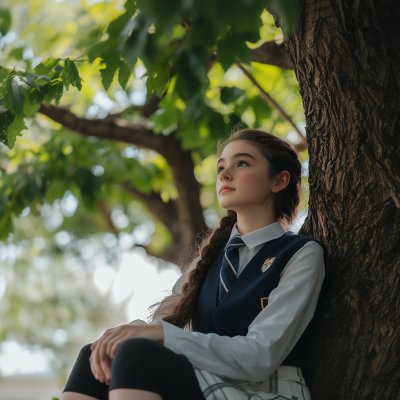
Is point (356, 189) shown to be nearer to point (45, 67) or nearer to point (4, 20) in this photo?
point (45, 67)

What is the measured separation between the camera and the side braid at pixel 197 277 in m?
1.77

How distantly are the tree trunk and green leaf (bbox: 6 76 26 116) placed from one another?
1031 mm

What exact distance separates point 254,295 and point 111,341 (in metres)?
0.49

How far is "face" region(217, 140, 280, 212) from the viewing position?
1.78 meters

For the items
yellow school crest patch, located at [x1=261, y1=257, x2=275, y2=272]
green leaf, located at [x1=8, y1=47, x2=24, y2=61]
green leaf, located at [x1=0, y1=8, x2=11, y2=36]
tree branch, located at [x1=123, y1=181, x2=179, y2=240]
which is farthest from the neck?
tree branch, located at [x1=123, y1=181, x2=179, y2=240]

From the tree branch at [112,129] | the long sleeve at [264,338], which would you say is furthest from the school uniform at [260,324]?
the tree branch at [112,129]

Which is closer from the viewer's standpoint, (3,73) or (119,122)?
(3,73)

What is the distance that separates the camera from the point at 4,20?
2.82m

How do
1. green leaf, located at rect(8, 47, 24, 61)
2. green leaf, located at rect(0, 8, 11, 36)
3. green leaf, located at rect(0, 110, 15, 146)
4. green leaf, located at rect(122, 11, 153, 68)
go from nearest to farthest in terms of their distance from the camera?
green leaf, located at rect(122, 11, 153, 68) < green leaf, located at rect(0, 110, 15, 146) < green leaf, located at rect(0, 8, 11, 36) < green leaf, located at rect(8, 47, 24, 61)

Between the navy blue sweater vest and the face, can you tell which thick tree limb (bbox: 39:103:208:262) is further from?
the navy blue sweater vest

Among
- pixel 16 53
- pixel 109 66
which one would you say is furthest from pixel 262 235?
pixel 16 53

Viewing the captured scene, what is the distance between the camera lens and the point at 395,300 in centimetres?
141

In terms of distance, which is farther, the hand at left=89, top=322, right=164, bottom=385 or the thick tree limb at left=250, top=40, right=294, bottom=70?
the thick tree limb at left=250, top=40, right=294, bottom=70

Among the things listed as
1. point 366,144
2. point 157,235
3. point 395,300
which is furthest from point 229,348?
point 157,235
